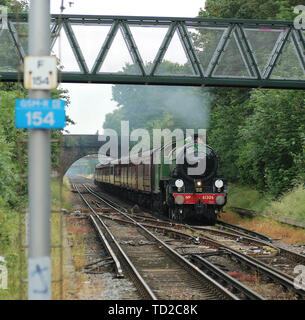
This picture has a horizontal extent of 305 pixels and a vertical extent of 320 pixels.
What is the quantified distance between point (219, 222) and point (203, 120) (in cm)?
1268

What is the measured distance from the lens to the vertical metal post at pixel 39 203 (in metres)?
5.62

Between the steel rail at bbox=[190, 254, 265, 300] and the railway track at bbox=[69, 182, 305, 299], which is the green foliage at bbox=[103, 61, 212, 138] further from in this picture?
the steel rail at bbox=[190, 254, 265, 300]

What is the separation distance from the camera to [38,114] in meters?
5.71

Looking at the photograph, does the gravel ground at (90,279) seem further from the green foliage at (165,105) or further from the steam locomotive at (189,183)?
the green foliage at (165,105)

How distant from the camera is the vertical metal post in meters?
5.62

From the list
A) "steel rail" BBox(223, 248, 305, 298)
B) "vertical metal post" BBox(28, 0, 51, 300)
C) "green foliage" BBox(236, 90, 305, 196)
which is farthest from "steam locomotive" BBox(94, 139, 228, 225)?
"vertical metal post" BBox(28, 0, 51, 300)

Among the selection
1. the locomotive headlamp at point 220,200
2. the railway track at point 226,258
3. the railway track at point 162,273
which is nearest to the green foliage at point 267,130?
the locomotive headlamp at point 220,200

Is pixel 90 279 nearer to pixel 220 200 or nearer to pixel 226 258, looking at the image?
pixel 226 258

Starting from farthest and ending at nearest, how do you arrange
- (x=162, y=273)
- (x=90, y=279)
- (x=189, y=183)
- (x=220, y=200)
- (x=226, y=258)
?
(x=189, y=183), (x=220, y=200), (x=226, y=258), (x=162, y=273), (x=90, y=279)

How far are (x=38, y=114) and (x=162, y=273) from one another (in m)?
6.27

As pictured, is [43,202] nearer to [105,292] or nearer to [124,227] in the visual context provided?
[105,292]

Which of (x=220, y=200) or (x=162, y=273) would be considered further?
(x=220, y=200)

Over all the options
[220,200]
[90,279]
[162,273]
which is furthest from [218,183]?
[90,279]
